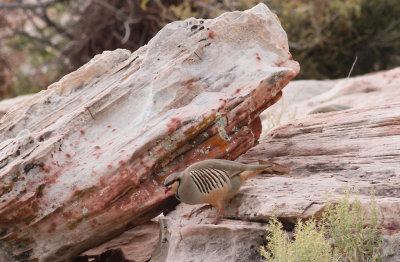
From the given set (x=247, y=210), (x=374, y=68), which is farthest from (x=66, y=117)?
(x=374, y=68)

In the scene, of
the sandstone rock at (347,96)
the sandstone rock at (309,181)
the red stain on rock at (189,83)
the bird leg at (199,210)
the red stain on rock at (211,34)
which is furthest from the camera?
the sandstone rock at (347,96)

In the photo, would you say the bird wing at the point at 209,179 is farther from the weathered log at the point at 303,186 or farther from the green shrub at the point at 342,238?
the green shrub at the point at 342,238

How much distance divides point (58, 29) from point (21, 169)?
1267 centimetres

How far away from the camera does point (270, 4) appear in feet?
46.3

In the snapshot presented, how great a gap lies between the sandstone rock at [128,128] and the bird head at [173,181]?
0.28 meters

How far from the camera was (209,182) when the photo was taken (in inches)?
196

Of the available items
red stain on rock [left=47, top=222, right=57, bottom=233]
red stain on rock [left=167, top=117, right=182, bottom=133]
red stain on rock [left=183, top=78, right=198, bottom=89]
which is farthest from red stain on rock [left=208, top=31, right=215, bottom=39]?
red stain on rock [left=47, top=222, right=57, bottom=233]

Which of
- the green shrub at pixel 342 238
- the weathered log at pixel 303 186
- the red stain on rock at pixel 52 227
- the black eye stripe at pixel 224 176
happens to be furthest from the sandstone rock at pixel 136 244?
Result: the green shrub at pixel 342 238

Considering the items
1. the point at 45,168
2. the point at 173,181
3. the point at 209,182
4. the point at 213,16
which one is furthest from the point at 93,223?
the point at 213,16

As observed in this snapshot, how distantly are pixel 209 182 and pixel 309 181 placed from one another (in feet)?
3.06

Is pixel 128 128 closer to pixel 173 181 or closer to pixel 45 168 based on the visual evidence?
pixel 173 181

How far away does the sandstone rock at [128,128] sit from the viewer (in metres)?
5.00

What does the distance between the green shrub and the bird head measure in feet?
3.42

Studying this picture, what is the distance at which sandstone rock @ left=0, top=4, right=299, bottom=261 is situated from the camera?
16.4ft
